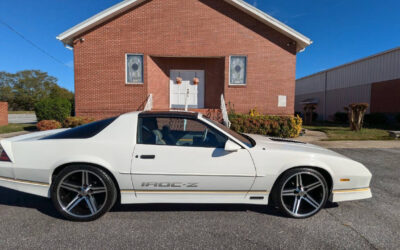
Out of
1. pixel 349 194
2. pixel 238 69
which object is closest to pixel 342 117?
pixel 238 69

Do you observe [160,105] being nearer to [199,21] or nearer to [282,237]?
[199,21]

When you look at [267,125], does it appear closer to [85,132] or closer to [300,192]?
[300,192]

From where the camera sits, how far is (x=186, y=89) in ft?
39.8

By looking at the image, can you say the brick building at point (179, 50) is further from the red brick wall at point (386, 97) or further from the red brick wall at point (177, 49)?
the red brick wall at point (386, 97)

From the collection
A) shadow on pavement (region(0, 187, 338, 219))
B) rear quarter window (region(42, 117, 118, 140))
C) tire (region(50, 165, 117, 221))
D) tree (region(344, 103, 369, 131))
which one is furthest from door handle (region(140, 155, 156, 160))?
tree (region(344, 103, 369, 131))

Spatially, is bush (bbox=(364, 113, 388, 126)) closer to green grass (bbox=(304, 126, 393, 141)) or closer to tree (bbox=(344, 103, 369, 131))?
green grass (bbox=(304, 126, 393, 141))

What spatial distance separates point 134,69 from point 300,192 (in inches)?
393

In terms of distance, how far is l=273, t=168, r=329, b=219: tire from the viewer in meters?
2.69

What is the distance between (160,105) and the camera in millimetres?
11672

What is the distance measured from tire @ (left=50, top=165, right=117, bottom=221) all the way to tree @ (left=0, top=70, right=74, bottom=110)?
69.9 metres

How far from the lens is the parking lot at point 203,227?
2.17 metres

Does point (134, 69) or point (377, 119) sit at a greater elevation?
point (134, 69)

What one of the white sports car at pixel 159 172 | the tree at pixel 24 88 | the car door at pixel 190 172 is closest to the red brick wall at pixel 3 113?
the white sports car at pixel 159 172

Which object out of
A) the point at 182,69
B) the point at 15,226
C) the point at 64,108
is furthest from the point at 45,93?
the point at 15,226
